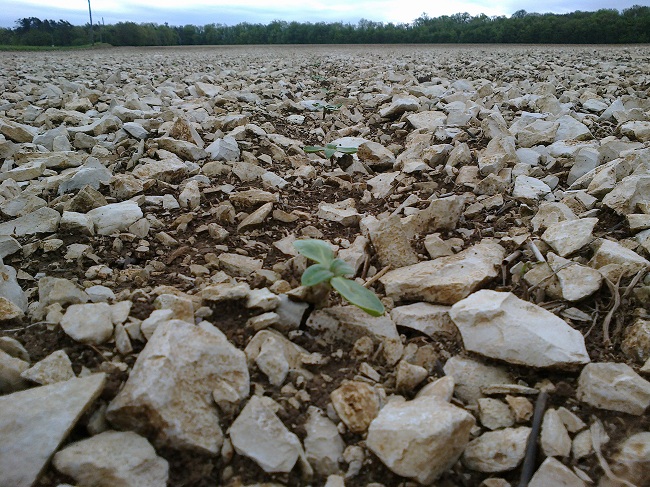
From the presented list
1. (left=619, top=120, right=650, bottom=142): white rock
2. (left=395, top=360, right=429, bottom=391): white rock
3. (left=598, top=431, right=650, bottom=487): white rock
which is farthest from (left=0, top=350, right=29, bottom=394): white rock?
(left=619, top=120, right=650, bottom=142): white rock

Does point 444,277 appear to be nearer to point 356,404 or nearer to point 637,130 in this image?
point 356,404

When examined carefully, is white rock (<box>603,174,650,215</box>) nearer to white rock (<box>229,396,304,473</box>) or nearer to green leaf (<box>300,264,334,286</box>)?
green leaf (<box>300,264,334,286</box>)

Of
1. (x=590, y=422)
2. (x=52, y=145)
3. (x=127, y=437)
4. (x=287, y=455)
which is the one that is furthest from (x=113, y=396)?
(x=52, y=145)

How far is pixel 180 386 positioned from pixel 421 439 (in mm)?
522

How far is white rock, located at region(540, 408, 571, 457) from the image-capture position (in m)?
1.00

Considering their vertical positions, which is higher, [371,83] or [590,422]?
[371,83]

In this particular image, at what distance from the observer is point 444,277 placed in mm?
1506

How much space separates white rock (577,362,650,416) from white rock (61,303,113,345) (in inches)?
46.2

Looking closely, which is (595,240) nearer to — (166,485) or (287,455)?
(287,455)

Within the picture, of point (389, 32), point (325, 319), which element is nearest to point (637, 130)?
point (325, 319)

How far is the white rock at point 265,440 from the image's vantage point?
3.19ft

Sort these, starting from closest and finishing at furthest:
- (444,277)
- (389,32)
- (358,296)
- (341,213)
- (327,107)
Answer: (358,296)
(444,277)
(341,213)
(327,107)
(389,32)

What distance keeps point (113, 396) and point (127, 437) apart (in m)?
0.11

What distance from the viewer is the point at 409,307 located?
4.76 ft
